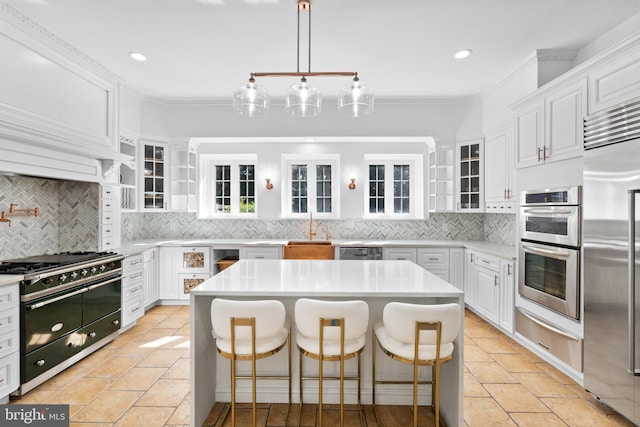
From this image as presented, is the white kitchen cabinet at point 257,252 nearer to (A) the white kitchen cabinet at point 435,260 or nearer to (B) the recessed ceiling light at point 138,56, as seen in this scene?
(A) the white kitchen cabinet at point 435,260

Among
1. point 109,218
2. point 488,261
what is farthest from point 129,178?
point 488,261

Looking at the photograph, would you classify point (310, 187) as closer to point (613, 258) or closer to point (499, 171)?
point (499, 171)

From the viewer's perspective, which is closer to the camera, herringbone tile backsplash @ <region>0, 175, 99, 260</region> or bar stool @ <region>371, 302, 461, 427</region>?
bar stool @ <region>371, 302, 461, 427</region>

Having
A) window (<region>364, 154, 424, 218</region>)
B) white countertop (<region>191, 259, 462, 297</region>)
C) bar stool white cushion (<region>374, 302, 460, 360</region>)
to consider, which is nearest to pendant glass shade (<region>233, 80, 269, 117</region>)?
white countertop (<region>191, 259, 462, 297</region>)

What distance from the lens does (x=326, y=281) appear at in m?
2.24

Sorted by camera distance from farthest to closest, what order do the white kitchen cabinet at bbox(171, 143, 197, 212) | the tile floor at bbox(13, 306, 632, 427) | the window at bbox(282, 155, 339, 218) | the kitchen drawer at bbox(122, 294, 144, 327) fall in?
the window at bbox(282, 155, 339, 218), the white kitchen cabinet at bbox(171, 143, 197, 212), the kitchen drawer at bbox(122, 294, 144, 327), the tile floor at bbox(13, 306, 632, 427)

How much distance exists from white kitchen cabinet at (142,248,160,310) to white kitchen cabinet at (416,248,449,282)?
11.6ft

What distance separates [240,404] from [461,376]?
1.50 metres

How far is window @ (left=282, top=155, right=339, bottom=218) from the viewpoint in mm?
5309

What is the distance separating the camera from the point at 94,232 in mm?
3529

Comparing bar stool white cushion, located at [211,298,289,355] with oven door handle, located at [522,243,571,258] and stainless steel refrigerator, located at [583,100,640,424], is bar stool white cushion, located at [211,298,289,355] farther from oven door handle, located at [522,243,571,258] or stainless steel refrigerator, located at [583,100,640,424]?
oven door handle, located at [522,243,571,258]

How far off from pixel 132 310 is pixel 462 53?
4.50m

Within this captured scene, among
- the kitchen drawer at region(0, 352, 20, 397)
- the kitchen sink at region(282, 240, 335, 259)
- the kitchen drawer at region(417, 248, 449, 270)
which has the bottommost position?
the kitchen drawer at region(0, 352, 20, 397)

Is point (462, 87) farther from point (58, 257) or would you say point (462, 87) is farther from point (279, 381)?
point (58, 257)
